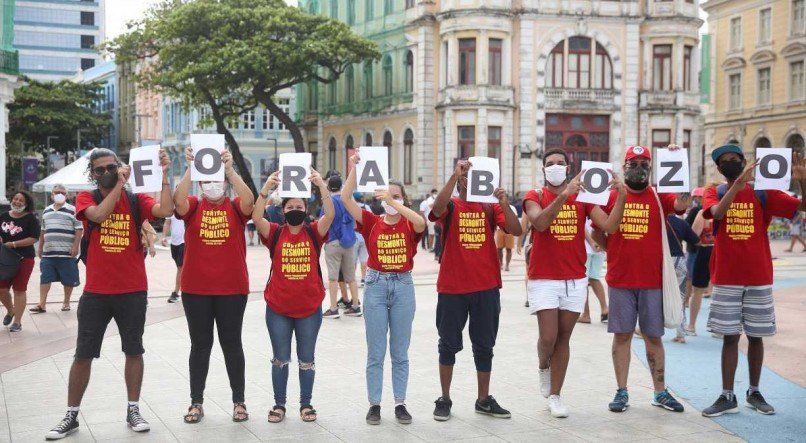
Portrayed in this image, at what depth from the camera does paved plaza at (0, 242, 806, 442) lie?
6902 mm

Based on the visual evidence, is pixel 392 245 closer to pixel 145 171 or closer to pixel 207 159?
pixel 207 159

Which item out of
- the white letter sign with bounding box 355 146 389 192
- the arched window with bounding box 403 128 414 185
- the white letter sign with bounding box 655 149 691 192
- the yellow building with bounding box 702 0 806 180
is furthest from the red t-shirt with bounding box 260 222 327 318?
the yellow building with bounding box 702 0 806 180

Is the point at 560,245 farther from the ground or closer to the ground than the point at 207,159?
closer to the ground

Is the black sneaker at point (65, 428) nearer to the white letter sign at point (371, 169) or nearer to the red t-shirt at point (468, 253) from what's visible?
the white letter sign at point (371, 169)

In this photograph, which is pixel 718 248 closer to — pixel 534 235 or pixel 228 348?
pixel 534 235

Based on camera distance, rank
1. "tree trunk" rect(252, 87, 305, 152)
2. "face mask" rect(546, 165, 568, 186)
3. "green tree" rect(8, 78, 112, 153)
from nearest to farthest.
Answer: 1. "face mask" rect(546, 165, 568, 186)
2. "tree trunk" rect(252, 87, 305, 152)
3. "green tree" rect(8, 78, 112, 153)

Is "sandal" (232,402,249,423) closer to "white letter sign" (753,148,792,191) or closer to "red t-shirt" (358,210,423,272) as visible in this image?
"red t-shirt" (358,210,423,272)

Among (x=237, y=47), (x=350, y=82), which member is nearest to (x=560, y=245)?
(x=237, y=47)

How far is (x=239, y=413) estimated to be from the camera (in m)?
7.20

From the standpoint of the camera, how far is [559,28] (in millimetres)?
41750

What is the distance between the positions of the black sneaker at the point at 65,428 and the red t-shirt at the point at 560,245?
3.49 m

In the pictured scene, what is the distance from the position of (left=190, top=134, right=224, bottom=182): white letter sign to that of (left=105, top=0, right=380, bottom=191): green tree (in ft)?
102

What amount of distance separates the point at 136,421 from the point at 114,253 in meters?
1.20

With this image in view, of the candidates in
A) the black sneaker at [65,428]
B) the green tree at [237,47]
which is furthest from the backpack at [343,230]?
the green tree at [237,47]
